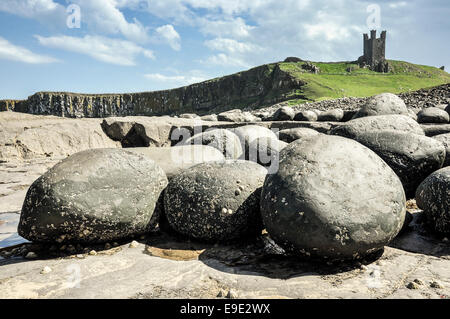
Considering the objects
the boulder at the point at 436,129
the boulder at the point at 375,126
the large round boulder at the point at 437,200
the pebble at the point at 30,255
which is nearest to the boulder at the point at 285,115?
the boulder at the point at 436,129

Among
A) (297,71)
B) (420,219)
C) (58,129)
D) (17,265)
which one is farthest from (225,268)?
(297,71)

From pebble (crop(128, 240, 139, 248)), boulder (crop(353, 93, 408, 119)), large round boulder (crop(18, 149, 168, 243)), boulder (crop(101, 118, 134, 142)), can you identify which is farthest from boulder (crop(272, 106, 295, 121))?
pebble (crop(128, 240, 139, 248))

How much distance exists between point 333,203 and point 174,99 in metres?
82.4

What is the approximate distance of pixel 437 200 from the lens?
11.0ft

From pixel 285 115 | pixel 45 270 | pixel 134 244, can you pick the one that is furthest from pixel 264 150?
pixel 285 115

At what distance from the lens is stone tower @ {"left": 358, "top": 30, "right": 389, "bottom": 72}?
6134 cm

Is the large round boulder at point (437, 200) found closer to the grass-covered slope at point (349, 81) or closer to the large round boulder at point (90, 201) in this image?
the large round boulder at point (90, 201)

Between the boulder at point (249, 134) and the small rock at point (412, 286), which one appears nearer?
the small rock at point (412, 286)

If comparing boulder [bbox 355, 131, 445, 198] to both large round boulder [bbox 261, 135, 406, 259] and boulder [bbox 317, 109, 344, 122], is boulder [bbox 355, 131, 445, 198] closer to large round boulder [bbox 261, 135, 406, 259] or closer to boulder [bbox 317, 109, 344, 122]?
large round boulder [bbox 261, 135, 406, 259]

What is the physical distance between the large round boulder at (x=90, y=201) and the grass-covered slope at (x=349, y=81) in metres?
38.9

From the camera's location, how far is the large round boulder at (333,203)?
2.62 metres

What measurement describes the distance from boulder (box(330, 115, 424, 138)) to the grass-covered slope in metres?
36.1

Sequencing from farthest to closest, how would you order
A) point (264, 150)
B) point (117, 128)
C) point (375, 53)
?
point (375, 53), point (117, 128), point (264, 150)

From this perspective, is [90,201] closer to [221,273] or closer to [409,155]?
[221,273]
